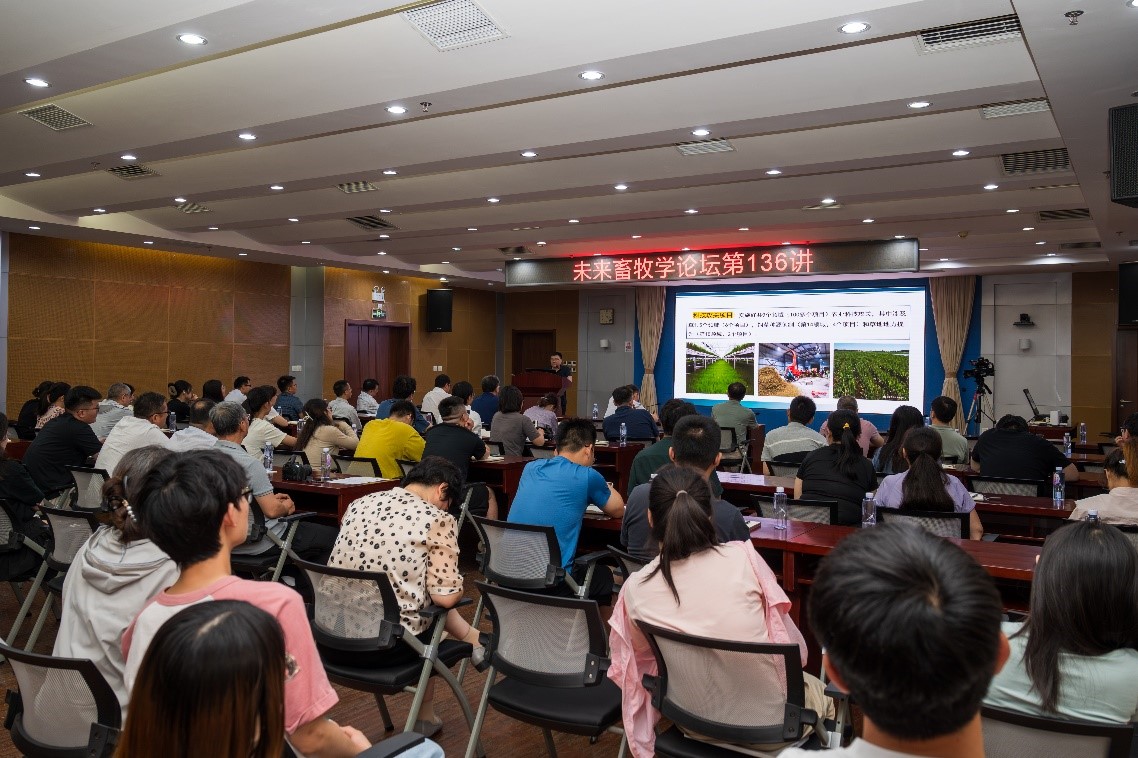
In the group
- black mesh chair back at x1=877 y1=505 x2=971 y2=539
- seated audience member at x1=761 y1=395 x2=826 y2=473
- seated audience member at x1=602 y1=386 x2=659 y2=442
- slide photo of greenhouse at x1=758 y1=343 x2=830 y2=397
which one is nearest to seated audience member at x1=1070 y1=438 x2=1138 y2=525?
black mesh chair back at x1=877 y1=505 x2=971 y2=539

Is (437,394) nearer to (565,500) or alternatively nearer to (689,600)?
(565,500)

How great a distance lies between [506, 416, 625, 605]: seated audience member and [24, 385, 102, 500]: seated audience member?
3.41 metres

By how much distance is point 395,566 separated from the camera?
3.32 meters

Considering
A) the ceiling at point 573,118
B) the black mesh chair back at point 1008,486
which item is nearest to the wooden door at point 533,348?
the ceiling at point 573,118

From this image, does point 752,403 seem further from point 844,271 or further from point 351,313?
point 351,313

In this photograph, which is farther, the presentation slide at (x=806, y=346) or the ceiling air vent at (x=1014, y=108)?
the presentation slide at (x=806, y=346)

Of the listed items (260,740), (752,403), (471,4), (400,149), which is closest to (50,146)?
(400,149)

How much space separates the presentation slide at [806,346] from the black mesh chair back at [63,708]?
13.3m

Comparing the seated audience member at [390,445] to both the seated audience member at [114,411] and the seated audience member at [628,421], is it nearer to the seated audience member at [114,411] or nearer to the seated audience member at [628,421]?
the seated audience member at [114,411]

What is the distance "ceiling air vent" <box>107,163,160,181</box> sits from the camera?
827 cm

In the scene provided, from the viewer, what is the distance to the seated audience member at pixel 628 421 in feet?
30.7

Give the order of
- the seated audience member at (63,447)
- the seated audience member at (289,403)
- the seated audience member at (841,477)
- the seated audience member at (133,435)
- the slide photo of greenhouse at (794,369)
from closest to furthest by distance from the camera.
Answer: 1. the seated audience member at (841,477)
2. the seated audience member at (133,435)
3. the seated audience member at (63,447)
4. the seated audience member at (289,403)
5. the slide photo of greenhouse at (794,369)

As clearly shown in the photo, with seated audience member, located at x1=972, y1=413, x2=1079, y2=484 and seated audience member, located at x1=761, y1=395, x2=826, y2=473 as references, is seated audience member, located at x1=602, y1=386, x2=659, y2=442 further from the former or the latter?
seated audience member, located at x1=972, y1=413, x2=1079, y2=484

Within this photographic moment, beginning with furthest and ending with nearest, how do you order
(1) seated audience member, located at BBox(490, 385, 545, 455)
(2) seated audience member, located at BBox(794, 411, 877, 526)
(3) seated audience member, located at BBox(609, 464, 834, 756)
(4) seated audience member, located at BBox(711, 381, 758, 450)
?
1. (4) seated audience member, located at BBox(711, 381, 758, 450)
2. (1) seated audience member, located at BBox(490, 385, 545, 455)
3. (2) seated audience member, located at BBox(794, 411, 877, 526)
4. (3) seated audience member, located at BBox(609, 464, 834, 756)
